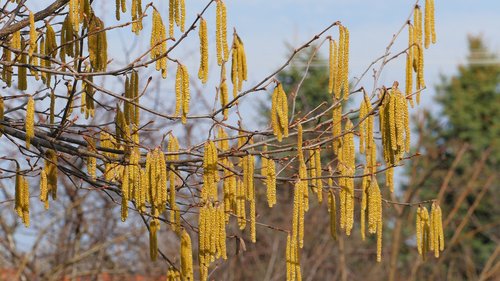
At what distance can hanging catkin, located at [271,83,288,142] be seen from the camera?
3.29m

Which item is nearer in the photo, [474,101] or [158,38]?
[158,38]

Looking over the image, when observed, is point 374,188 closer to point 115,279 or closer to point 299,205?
point 299,205

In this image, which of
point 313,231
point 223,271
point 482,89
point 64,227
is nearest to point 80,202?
point 64,227

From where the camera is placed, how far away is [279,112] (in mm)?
3287

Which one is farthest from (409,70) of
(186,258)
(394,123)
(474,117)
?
(474,117)

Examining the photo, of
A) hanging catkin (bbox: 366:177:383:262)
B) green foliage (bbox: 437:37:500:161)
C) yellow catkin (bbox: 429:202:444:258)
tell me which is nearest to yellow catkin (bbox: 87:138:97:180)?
hanging catkin (bbox: 366:177:383:262)

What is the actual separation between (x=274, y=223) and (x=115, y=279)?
297cm

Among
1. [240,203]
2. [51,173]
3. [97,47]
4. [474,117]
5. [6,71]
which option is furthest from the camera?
[474,117]

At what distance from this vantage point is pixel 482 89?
26.9 meters

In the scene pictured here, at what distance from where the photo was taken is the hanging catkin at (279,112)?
329cm

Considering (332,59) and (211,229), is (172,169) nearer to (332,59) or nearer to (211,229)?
(211,229)

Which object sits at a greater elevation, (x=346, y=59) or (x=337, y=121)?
(x=346, y=59)

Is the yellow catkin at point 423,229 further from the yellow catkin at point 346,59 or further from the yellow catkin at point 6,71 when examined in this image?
the yellow catkin at point 6,71

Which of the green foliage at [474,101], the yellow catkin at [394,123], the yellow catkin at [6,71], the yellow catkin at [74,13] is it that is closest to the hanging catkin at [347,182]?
the yellow catkin at [394,123]
